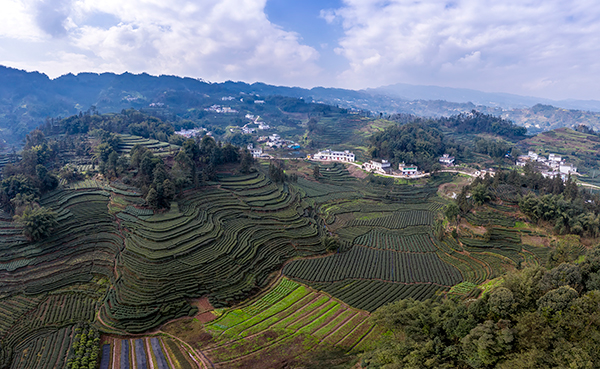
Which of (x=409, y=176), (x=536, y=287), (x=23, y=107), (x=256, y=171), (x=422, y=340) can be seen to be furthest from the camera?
(x=23, y=107)

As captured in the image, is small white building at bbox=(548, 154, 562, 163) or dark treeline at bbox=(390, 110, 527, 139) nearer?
small white building at bbox=(548, 154, 562, 163)

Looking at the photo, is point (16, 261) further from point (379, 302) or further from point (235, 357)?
point (379, 302)

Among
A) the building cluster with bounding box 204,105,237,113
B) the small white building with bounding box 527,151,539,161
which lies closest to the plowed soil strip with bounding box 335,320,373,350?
the small white building with bounding box 527,151,539,161

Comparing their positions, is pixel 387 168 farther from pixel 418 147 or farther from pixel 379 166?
pixel 418 147

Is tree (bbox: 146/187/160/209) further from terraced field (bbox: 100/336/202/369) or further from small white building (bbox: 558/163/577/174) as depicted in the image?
small white building (bbox: 558/163/577/174)

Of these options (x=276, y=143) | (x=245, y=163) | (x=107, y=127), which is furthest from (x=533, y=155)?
(x=107, y=127)

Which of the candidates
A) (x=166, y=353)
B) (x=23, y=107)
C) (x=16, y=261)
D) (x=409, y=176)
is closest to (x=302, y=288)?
(x=166, y=353)
